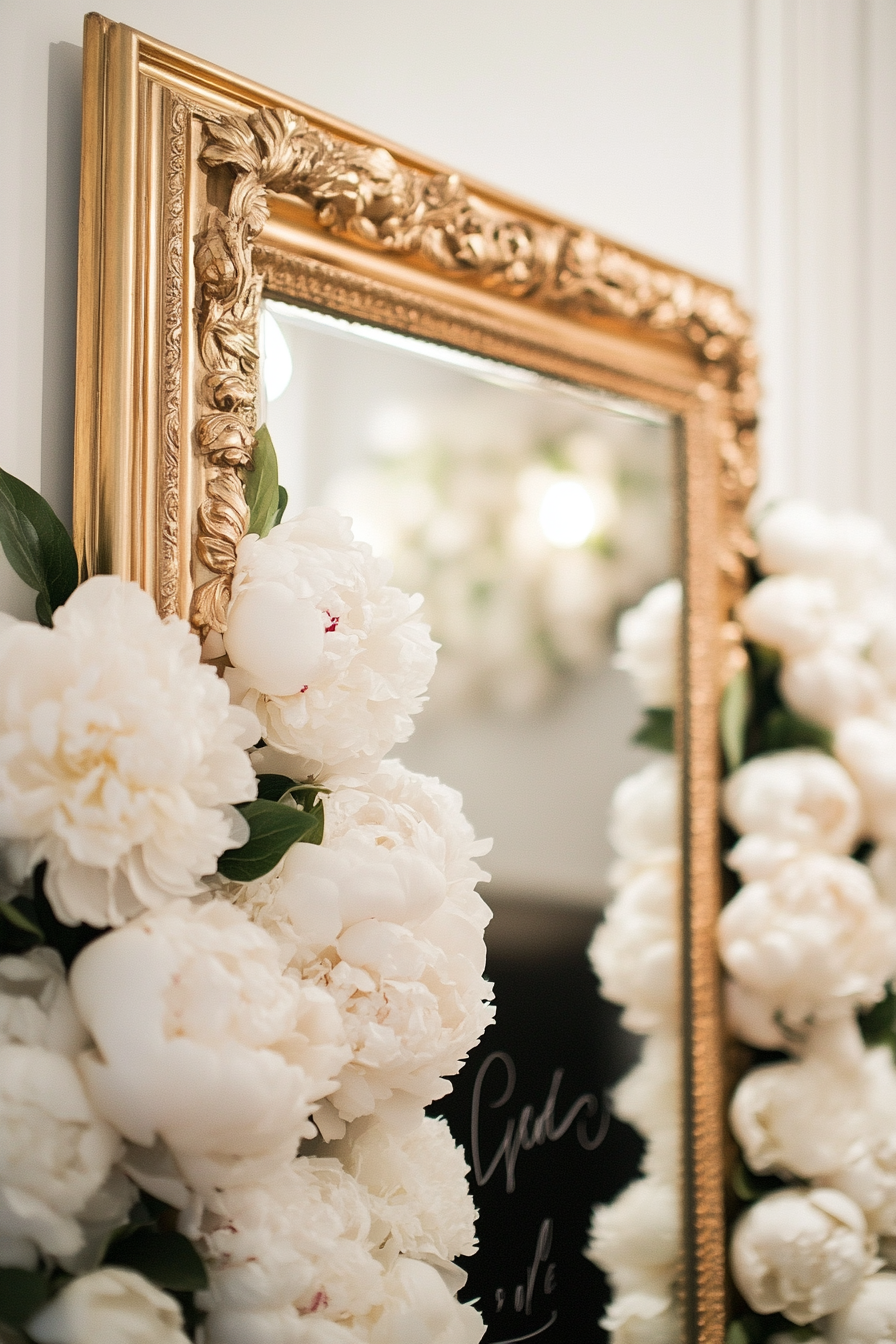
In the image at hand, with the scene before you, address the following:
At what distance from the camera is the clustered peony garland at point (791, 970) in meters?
0.90

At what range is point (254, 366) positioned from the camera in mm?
701

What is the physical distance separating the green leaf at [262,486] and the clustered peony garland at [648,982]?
36cm

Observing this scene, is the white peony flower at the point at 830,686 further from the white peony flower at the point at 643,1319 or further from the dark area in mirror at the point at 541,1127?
the white peony flower at the point at 643,1319

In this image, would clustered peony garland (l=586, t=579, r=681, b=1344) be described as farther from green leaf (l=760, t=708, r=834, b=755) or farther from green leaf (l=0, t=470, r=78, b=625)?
green leaf (l=0, t=470, r=78, b=625)

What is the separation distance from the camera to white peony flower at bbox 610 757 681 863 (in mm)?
923

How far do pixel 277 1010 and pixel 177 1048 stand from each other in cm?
5

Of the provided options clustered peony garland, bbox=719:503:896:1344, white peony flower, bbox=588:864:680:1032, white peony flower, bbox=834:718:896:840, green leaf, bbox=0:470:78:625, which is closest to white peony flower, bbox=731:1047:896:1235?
clustered peony garland, bbox=719:503:896:1344

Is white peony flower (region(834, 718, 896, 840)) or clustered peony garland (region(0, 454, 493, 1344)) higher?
white peony flower (region(834, 718, 896, 840))

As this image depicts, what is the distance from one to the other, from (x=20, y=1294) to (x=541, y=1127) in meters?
0.45

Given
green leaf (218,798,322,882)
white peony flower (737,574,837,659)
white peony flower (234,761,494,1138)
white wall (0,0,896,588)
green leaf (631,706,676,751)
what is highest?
white wall (0,0,896,588)

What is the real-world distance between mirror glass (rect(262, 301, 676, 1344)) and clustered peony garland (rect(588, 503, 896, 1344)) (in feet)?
0.10

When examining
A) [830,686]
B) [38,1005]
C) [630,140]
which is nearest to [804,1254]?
[830,686]

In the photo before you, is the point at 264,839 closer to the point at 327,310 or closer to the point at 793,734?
the point at 327,310

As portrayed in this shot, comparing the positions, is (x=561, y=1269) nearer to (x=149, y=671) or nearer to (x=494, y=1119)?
(x=494, y=1119)
